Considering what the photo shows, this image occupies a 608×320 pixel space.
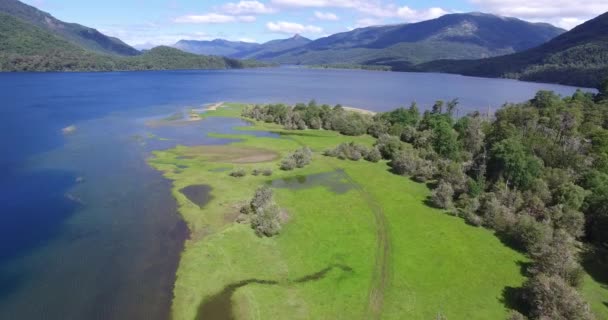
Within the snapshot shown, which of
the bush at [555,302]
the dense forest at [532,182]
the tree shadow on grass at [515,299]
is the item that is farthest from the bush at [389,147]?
the bush at [555,302]

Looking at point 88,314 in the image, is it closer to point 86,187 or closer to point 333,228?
point 333,228

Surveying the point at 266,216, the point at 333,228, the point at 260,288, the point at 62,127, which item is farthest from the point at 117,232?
the point at 62,127

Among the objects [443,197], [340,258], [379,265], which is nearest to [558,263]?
[379,265]

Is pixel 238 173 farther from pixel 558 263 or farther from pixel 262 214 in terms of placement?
pixel 558 263

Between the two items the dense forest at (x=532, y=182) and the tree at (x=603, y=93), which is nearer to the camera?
the dense forest at (x=532, y=182)

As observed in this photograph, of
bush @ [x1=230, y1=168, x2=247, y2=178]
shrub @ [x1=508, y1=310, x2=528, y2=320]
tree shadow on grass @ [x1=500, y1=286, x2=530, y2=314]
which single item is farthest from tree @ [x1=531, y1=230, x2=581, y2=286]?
bush @ [x1=230, y1=168, x2=247, y2=178]

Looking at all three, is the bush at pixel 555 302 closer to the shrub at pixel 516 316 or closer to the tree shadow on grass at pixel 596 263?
the shrub at pixel 516 316

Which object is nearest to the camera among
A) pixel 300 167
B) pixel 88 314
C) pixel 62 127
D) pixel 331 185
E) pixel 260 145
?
pixel 88 314
